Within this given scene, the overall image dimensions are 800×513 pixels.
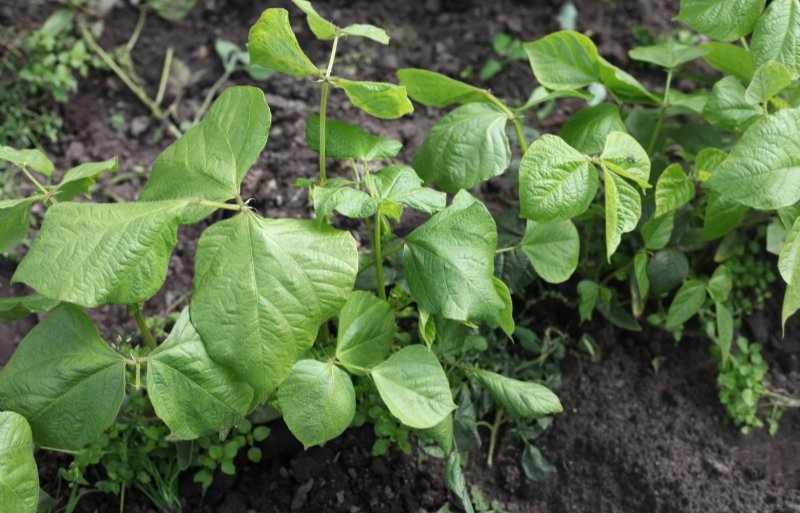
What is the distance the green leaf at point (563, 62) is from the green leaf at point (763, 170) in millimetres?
416

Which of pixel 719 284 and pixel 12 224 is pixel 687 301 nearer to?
pixel 719 284

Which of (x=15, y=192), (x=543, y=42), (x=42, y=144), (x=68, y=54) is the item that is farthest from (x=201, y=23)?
(x=543, y=42)

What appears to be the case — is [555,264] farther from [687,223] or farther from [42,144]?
[42,144]

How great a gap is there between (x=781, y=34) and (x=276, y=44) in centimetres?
98

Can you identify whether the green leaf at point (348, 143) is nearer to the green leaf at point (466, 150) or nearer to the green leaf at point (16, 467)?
the green leaf at point (466, 150)

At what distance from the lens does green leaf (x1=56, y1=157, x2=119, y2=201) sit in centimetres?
139

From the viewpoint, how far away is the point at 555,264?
62.8 inches

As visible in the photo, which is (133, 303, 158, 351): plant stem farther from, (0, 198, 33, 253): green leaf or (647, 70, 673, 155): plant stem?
(647, 70, 673, 155): plant stem

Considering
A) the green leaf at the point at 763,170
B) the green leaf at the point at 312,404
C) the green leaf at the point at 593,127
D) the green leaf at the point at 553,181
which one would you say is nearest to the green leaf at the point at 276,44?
the green leaf at the point at 553,181

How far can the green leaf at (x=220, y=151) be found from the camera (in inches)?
51.6

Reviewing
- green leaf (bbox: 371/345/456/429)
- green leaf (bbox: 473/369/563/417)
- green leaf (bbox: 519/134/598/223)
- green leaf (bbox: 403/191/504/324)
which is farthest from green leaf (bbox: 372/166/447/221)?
green leaf (bbox: 473/369/563/417)

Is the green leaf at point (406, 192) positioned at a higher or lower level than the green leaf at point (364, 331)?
higher

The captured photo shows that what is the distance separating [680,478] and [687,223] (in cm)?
58

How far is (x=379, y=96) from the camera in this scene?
1342 mm
